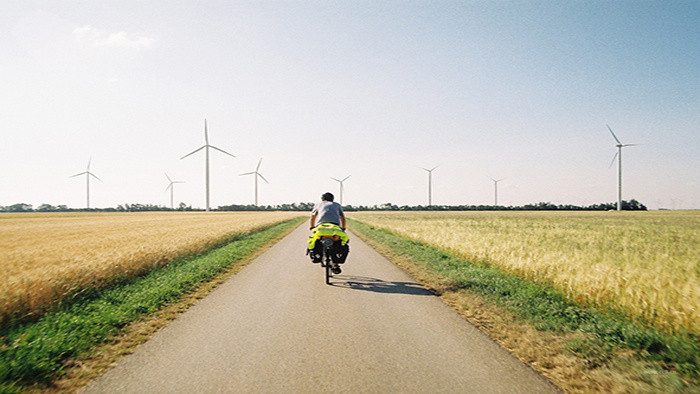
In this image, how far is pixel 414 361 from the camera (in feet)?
14.5

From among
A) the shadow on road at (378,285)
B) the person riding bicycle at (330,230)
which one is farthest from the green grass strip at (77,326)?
the shadow on road at (378,285)

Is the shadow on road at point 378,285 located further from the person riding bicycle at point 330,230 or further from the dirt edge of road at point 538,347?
the dirt edge of road at point 538,347

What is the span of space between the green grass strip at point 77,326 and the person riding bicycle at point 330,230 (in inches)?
125

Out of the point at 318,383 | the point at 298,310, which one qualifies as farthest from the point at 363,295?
the point at 318,383

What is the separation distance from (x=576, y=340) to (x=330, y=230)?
5.94 m

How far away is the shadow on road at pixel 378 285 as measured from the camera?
8.50 meters

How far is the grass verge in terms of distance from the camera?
385cm

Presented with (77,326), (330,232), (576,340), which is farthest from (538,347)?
(77,326)

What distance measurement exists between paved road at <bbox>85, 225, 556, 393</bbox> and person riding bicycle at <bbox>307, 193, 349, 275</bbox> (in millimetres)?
1739

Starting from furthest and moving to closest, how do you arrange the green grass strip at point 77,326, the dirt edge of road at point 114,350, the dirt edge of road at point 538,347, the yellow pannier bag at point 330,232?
the yellow pannier bag at point 330,232
the green grass strip at point 77,326
the dirt edge of road at point 114,350
the dirt edge of road at point 538,347

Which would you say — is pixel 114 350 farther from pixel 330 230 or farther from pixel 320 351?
pixel 330 230

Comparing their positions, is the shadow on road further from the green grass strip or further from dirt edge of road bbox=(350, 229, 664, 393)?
the green grass strip

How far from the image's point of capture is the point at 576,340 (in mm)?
4938

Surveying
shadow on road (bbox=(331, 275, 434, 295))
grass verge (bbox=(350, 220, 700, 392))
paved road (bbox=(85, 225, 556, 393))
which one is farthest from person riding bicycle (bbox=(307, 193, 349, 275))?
grass verge (bbox=(350, 220, 700, 392))
